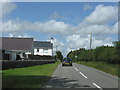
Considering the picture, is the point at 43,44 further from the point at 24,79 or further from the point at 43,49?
the point at 24,79

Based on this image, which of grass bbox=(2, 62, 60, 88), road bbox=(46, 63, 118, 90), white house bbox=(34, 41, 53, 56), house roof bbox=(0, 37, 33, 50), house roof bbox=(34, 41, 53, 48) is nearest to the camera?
grass bbox=(2, 62, 60, 88)

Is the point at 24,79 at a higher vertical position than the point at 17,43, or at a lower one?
lower

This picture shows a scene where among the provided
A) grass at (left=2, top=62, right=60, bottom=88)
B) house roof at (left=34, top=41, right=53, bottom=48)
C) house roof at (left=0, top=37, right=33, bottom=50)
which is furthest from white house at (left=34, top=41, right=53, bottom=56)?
grass at (left=2, top=62, right=60, bottom=88)

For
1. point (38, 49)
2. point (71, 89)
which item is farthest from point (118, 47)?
point (38, 49)

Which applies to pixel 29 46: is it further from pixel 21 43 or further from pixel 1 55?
pixel 1 55

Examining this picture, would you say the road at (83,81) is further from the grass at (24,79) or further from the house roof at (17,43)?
the house roof at (17,43)

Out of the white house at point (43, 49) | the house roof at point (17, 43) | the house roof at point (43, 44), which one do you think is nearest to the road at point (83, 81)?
the house roof at point (17, 43)

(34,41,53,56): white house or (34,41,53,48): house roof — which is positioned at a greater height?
(34,41,53,48): house roof

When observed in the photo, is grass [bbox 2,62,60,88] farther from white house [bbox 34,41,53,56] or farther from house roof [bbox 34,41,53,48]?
house roof [bbox 34,41,53,48]

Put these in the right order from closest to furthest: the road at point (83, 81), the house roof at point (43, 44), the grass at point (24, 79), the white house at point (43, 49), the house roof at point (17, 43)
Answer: the grass at point (24, 79) → the road at point (83, 81) → the house roof at point (17, 43) → the white house at point (43, 49) → the house roof at point (43, 44)

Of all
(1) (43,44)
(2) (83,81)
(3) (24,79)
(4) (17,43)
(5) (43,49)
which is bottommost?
(2) (83,81)

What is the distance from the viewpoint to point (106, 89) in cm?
1086

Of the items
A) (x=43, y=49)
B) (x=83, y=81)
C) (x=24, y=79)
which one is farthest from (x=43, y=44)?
(x=24, y=79)

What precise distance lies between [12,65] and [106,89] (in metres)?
18.1
